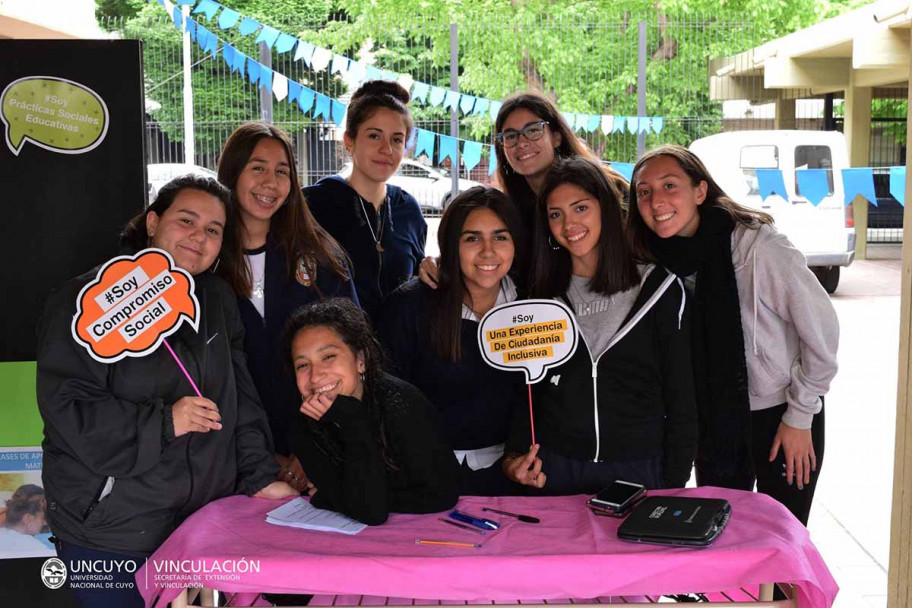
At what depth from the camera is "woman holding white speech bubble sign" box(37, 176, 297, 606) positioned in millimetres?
2014

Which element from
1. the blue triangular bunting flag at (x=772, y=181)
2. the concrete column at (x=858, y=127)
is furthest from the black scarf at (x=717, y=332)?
the concrete column at (x=858, y=127)

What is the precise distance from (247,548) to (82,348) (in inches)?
22.7

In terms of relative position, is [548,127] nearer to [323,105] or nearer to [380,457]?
[380,457]

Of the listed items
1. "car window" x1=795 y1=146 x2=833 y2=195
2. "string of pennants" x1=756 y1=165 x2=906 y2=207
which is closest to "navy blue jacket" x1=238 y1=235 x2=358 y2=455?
"string of pennants" x1=756 y1=165 x2=906 y2=207

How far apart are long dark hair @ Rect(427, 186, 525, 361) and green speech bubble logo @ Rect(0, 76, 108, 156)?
3.54ft

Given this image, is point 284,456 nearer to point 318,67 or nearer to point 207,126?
point 318,67

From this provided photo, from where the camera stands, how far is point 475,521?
2043 mm

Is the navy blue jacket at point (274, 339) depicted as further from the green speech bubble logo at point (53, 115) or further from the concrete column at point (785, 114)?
the concrete column at point (785, 114)

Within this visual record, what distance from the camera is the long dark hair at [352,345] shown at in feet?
7.12

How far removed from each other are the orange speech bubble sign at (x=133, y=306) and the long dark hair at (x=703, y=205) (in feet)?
3.97

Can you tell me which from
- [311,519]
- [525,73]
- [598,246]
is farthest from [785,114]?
[311,519]

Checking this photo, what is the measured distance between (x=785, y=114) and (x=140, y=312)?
13.9 m

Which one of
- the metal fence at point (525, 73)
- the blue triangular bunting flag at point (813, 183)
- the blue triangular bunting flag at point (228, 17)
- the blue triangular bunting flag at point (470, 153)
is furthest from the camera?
the metal fence at point (525, 73)

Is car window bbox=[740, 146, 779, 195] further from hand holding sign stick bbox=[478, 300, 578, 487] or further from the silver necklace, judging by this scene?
hand holding sign stick bbox=[478, 300, 578, 487]
